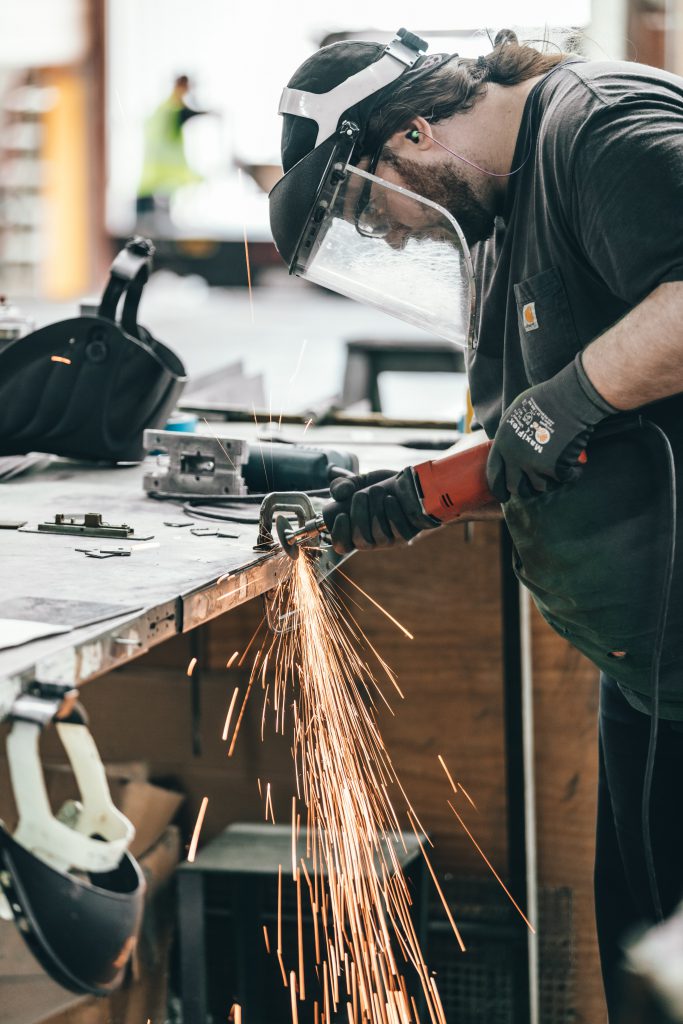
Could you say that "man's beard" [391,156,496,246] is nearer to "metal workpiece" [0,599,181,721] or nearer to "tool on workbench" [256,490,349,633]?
"tool on workbench" [256,490,349,633]

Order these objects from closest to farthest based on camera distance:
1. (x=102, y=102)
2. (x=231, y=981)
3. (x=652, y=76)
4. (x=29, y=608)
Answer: (x=29, y=608)
(x=652, y=76)
(x=231, y=981)
(x=102, y=102)

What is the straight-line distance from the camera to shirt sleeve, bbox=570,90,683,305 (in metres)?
1.47

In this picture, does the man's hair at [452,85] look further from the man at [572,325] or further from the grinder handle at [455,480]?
the grinder handle at [455,480]

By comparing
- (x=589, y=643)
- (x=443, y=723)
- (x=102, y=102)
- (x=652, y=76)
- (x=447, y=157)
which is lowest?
(x=102, y=102)

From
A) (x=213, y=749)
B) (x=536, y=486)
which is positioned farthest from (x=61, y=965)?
(x=213, y=749)

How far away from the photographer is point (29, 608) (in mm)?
1480

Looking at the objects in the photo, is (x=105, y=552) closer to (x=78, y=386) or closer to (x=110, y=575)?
(x=110, y=575)

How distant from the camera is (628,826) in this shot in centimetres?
194

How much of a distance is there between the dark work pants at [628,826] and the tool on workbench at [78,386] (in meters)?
1.17

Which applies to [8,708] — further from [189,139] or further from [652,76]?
[189,139]

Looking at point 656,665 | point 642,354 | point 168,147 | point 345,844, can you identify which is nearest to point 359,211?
point 642,354

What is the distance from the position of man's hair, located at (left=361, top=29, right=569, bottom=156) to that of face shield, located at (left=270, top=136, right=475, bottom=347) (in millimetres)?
67

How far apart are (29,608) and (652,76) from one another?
112cm

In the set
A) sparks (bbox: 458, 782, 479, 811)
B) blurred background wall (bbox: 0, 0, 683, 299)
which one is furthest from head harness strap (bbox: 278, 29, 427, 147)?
blurred background wall (bbox: 0, 0, 683, 299)
